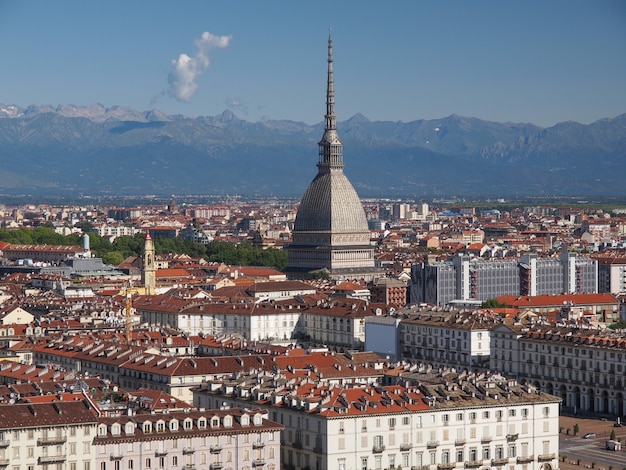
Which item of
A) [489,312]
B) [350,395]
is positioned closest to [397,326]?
[489,312]

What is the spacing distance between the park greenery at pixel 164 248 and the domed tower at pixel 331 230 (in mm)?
4768

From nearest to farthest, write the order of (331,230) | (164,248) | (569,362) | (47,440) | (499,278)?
1. (47,440)
2. (569,362)
3. (499,278)
4. (331,230)
5. (164,248)

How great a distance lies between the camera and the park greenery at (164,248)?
129 meters

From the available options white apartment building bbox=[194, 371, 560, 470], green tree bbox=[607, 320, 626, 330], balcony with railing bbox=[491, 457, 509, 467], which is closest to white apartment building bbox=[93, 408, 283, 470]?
white apartment building bbox=[194, 371, 560, 470]

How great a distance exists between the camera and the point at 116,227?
195m

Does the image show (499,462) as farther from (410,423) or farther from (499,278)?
(499,278)

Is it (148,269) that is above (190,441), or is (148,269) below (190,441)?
above

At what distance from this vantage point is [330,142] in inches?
4882

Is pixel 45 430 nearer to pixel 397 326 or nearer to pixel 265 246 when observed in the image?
pixel 397 326

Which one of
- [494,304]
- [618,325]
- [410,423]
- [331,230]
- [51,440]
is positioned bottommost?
[618,325]

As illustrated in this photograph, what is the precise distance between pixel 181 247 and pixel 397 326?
7473cm

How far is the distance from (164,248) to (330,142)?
82.4 ft

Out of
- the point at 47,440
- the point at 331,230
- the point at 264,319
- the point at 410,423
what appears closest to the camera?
the point at 47,440

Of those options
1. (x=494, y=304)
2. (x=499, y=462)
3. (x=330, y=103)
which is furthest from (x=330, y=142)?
(x=499, y=462)
